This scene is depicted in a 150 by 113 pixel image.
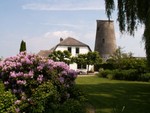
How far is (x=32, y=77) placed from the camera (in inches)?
420

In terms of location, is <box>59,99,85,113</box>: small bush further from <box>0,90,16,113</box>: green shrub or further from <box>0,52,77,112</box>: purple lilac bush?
<box>0,90,16,113</box>: green shrub

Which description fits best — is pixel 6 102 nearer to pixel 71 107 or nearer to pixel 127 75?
pixel 71 107

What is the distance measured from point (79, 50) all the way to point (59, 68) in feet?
186

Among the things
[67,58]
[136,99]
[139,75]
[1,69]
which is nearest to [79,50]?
[67,58]

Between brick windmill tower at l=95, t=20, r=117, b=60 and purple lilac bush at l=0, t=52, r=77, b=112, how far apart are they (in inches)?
2466

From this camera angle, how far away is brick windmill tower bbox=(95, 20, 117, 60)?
74000 mm

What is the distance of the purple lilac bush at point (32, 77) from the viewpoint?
34.9 feet

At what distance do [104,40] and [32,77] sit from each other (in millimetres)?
64455

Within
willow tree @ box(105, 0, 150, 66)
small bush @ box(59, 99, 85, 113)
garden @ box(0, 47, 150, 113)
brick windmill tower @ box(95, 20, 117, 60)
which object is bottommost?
small bush @ box(59, 99, 85, 113)

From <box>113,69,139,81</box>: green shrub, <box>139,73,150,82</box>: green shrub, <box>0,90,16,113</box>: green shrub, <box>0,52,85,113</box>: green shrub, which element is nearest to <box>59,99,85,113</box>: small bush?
<box>0,52,85,113</box>: green shrub

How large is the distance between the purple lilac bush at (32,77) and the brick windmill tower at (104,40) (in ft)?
206

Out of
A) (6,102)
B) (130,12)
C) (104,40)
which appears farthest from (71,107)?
(104,40)

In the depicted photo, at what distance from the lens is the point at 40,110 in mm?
10219

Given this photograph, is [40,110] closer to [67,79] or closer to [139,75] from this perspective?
[67,79]
